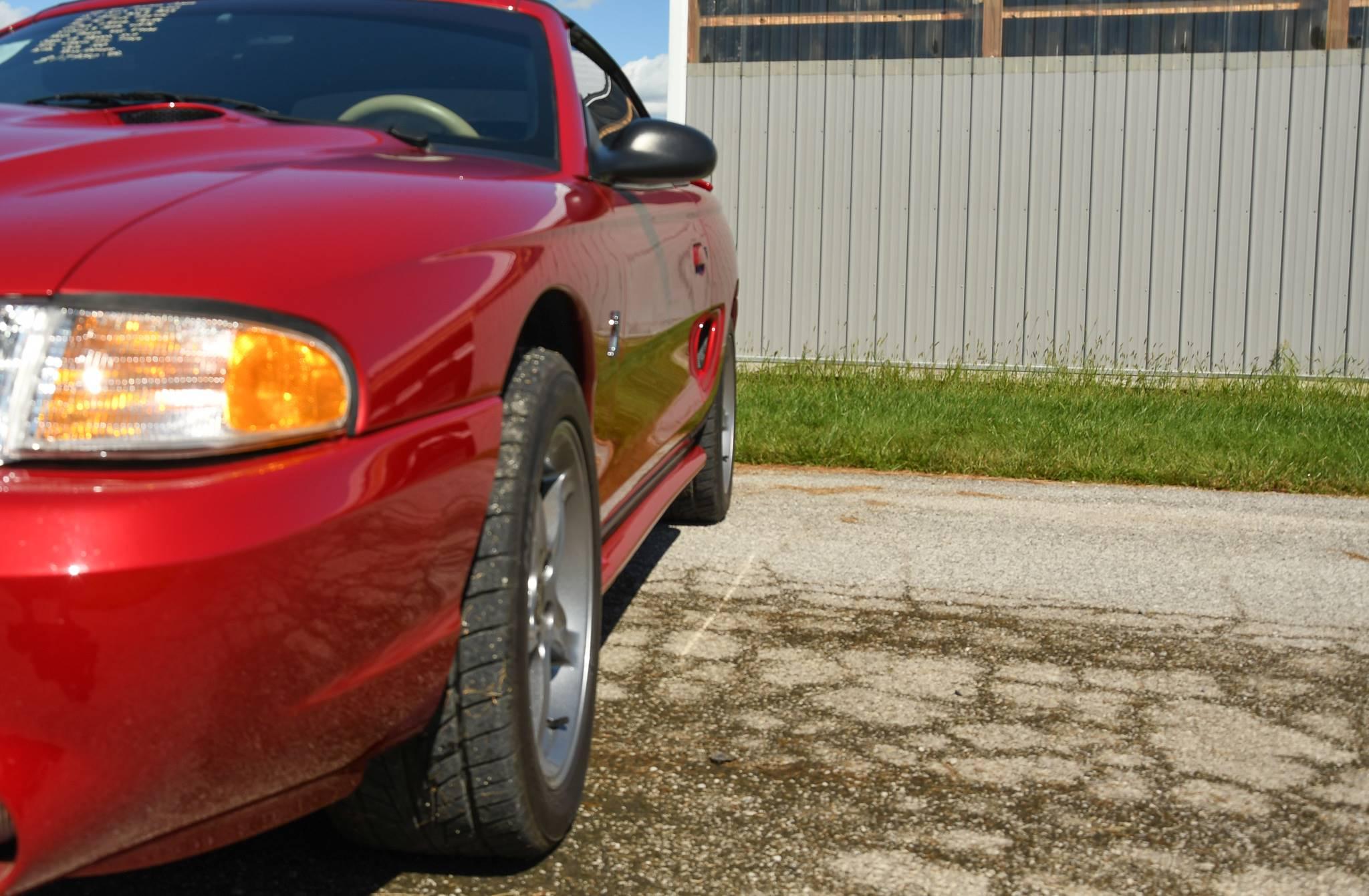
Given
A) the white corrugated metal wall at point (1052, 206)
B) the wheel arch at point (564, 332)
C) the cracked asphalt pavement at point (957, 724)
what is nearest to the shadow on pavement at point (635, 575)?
the cracked asphalt pavement at point (957, 724)

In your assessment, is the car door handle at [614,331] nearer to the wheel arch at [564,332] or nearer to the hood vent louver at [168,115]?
the wheel arch at [564,332]

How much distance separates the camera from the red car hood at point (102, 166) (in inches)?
68.1

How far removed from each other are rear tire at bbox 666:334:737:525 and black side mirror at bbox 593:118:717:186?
5.68 feet

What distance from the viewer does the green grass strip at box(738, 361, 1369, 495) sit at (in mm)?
6551

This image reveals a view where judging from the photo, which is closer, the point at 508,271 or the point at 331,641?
the point at 331,641

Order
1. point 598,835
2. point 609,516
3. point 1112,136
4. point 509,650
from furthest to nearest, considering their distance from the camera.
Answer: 1. point 1112,136
2. point 609,516
3. point 598,835
4. point 509,650

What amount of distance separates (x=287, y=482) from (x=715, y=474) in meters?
3.53

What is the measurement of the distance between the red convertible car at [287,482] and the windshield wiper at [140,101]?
11mm

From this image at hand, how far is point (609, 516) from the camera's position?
3137mm

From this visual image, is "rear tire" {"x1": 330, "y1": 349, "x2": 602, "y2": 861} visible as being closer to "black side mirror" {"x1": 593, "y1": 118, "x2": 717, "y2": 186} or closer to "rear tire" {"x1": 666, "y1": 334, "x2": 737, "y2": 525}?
"black side mirror" {"x1": 593, "y1": 118, "x2": 717, "y2": 186}

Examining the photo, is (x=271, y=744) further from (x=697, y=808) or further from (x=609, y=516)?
(x=609, y=516)

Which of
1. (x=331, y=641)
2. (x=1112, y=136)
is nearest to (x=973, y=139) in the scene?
(x=1112, y=136)

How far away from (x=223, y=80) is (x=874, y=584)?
233 cm

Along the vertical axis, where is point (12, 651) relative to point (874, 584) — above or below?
above
